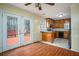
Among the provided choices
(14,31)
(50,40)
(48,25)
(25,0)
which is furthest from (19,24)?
(50,40)

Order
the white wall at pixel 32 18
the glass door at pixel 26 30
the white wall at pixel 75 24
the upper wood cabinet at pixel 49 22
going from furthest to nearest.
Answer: the white wall at pixel 75 24 → the upper wood cabinet at pixel 49 22 → the glass door at pixel 26 30 → the white wall at pixel 32 18

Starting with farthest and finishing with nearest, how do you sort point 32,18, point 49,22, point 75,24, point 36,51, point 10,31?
1. point 75,24
2. point 49,22
3. point 32,18
4. point 36,51
5. point 10,31

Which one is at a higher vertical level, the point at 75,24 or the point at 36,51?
the point at 75,24

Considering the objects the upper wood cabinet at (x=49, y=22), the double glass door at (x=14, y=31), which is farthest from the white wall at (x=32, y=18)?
the upper wood cabinet at (x=49, y=22)

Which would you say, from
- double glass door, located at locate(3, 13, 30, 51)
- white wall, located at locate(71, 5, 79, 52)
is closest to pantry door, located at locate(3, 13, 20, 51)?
double glass door, located at locate(3, 13, 30, 51)

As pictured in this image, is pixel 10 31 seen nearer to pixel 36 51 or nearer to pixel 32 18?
pixel 32 18

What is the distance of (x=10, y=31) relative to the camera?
183 cm

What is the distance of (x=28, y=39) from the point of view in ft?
6.82

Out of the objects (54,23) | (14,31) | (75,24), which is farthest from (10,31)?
(75,24)

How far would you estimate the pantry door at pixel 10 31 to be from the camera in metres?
1.83

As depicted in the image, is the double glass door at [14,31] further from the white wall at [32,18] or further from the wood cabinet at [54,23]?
the wood cabinet at [54,23]

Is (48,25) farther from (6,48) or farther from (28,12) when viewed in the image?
(6,48)

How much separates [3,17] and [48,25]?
111cm

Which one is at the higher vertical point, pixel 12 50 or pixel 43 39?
pixel 43 39
